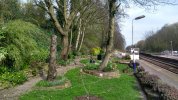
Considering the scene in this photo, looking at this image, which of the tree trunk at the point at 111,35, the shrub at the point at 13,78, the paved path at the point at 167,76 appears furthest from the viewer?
the paved path at the point at 167,76

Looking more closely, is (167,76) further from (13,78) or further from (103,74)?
(13,78)

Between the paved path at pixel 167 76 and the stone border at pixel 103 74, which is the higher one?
the stone border at pixel 103 74

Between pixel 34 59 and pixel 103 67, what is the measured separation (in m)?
4.98

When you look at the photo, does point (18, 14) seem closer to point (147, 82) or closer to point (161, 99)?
point (147, 82)

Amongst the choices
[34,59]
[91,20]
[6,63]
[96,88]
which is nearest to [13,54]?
[6,63]

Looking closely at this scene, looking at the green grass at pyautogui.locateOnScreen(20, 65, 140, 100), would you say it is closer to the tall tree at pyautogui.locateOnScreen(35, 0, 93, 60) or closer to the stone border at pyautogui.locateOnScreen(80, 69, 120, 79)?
the stone border at pyautogui.locateOnScreen(80, 69, 120, 79)

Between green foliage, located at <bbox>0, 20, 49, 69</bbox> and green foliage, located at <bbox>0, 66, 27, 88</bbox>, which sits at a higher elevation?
green foliage, located at <bbox>0, 20, 49, 69</bbox>

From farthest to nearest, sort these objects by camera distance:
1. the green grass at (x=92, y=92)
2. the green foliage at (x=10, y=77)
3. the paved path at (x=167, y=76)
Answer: the paved path at (x=167, y=76) < the green foliage at (x=10, y=77) < the green grass at (x=92, y=92)

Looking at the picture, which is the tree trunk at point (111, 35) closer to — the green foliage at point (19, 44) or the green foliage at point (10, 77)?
the green foliage at point (19, 44)

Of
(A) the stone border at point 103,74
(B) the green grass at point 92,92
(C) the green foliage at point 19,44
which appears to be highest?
(C) the green foliage at point 19,44

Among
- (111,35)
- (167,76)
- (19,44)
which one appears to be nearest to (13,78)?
(19,44)

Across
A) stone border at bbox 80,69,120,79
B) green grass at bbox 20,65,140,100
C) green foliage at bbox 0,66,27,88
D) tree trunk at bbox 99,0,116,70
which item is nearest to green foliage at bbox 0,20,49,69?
green foliage at bbox 0,66,27,88

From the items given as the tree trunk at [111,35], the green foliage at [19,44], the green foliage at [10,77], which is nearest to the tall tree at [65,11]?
the tree trunk at [111,35]

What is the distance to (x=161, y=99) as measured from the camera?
1241 cm
